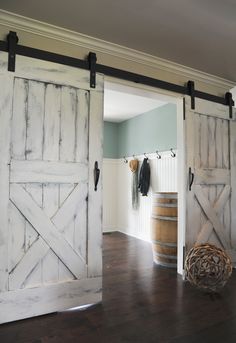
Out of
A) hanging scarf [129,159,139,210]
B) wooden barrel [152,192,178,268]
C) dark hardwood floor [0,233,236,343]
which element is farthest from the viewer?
hanging scarf [129,159,139,210]

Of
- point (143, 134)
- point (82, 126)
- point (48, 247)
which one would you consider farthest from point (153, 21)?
point (143, 134)

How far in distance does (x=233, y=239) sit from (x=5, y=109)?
2893 millimetres

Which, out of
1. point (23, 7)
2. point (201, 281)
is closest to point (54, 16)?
point (23, 7)

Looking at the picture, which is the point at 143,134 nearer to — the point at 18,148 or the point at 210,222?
the point at 210,222

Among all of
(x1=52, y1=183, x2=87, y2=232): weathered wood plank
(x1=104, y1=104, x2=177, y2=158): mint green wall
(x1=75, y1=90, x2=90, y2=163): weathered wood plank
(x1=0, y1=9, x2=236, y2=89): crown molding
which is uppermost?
(x1=0, y1=9, x2=236, y2=89): crown molding

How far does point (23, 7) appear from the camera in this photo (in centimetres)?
187

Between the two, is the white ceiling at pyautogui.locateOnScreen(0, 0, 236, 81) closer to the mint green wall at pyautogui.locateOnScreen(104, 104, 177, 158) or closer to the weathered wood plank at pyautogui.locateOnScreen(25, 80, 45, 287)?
the weathered wood plank at pyautogui.locateOnScreen(25, 80, 45, 287)

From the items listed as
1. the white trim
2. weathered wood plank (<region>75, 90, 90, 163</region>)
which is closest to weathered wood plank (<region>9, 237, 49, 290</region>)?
weathered wood plank (<region>75, 90, 90, 163</region>)

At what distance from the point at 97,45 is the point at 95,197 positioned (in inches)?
54.8

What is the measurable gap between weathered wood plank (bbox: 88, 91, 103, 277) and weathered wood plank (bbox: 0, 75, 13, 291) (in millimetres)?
650

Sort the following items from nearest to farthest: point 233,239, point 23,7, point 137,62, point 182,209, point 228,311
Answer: point 23,7 < point 228,311 < point 137,62 < point 182,209 < point 233,239

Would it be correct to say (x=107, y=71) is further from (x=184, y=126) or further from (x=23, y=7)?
(x=184, y=126)

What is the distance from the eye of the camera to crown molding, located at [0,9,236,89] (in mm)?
1976

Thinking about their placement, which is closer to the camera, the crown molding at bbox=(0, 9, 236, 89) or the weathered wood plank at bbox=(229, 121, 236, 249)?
the crown molding at bbox=(0, 9, 236, 89)
